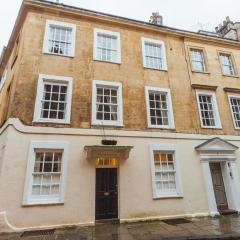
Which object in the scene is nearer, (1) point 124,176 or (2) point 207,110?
(1) point 124,176

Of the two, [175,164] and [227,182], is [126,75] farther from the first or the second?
[227,182]

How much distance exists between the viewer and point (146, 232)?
7.39 metres

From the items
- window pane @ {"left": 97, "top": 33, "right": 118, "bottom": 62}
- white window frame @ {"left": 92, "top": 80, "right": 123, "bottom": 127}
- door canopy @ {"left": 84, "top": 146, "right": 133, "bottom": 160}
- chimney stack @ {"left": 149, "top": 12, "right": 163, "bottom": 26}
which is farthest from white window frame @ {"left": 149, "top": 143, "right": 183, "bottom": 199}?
chimney stack @ {"left": 149, "top": 12, "right": 163, "bottom": 26}

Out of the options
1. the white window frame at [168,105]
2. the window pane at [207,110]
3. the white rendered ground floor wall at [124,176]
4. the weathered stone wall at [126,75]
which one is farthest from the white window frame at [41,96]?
the window pane at [207,110]

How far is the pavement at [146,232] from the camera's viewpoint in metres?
6.82

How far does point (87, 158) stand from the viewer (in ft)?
29.8

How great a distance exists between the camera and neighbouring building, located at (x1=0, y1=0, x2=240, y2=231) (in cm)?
848

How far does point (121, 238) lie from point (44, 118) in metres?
5.88

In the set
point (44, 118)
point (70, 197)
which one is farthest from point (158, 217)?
point (44, 118)

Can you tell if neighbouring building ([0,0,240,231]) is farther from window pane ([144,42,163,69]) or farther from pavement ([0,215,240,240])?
pavement ([0,215,240,240])

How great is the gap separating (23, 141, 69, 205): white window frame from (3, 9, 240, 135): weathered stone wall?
1121 millimetres

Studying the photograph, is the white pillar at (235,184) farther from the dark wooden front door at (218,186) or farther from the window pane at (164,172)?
the window pane at (164,172)

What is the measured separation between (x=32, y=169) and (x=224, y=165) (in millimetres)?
9983

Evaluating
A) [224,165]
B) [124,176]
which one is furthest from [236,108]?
[124,176]
